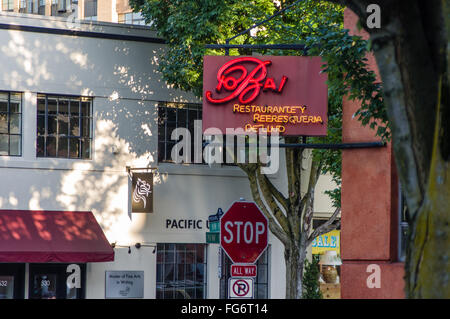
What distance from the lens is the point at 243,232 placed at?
41.1 ft

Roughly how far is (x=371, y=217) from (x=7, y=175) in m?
11.3

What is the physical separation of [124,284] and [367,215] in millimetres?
10751

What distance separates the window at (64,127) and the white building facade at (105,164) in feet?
0.08

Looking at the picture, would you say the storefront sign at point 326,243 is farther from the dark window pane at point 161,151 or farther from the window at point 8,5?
the window at point 8,5

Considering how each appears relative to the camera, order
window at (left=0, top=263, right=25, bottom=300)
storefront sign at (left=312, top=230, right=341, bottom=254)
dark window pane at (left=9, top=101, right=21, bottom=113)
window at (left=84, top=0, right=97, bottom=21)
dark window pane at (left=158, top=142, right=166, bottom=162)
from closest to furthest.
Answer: window at (left=0, top=263, right=25, bottom=300) < dark window pane at (left=9, top=101, right=21, bottom=113) < dark window pane at (left=158, top=142, right=166, bottom=162) < storefront sign at (left=312, top=230, right=341, bottom=254) < window at (left=84, top=0, right=97, bottom=21)

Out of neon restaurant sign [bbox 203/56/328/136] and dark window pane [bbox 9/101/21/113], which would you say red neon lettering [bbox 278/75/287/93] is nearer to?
neon restaurant sign [bbox 203/56/328/136]

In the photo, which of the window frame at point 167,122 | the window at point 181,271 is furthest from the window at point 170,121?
the window at point 181,271

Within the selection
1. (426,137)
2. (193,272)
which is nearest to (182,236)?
(193,272)

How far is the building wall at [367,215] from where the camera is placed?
12.7 meters

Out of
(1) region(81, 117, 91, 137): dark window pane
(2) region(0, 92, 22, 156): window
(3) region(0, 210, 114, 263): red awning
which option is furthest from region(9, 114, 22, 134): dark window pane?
(3) region(0, 210, 114, 263): red awning

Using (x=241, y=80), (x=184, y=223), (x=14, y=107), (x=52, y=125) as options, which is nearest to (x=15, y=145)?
(x=14, y=107)

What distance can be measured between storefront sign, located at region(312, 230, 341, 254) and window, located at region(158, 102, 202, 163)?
19.5 feet

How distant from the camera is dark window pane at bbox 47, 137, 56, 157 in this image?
22125mm

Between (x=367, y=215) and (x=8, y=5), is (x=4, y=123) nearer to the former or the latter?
(x=367, y=215)
